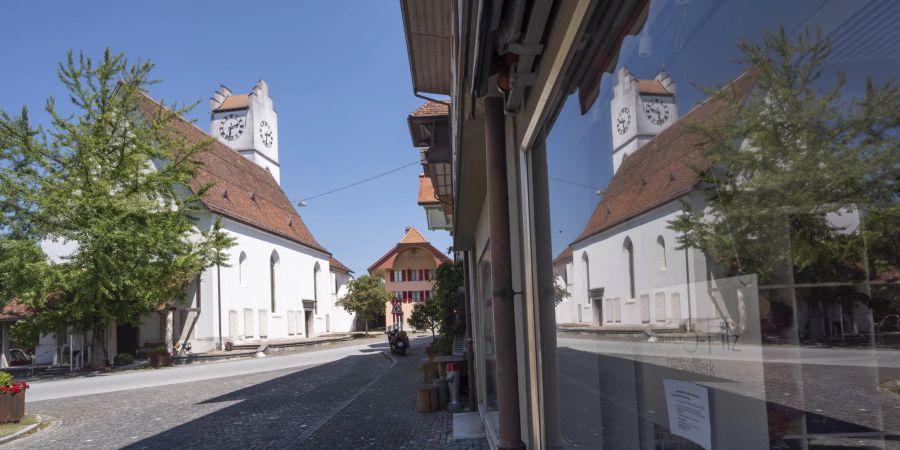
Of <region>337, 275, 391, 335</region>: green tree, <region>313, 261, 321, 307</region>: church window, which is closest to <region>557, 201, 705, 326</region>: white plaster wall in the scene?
<region>313, 261, 321, 307</region>: church window

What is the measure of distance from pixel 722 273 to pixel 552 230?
1.80 meters

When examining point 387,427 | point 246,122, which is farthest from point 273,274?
point 387,427

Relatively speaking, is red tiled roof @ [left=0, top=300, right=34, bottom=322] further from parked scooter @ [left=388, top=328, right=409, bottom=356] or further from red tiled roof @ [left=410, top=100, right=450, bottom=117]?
red tiled roof @ [left=410, top=100, right=450, bottom=117]

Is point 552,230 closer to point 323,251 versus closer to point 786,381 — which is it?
point 786,381

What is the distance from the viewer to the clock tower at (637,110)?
1.77 metres

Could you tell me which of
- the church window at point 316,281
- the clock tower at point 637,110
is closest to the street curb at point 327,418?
the clock tower at point 637,110

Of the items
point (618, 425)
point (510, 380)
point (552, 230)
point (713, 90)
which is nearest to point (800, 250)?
point (713, 90)

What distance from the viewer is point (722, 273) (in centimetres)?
146

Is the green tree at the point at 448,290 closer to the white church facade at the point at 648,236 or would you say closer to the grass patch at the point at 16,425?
the grass patch at the point at 16,425

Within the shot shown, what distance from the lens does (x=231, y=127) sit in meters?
59.3

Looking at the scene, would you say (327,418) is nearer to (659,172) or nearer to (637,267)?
(637,267)

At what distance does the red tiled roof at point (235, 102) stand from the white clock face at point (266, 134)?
86.1 inches

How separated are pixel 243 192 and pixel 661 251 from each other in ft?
158

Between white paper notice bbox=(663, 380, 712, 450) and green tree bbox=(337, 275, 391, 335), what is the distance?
2314 inches
